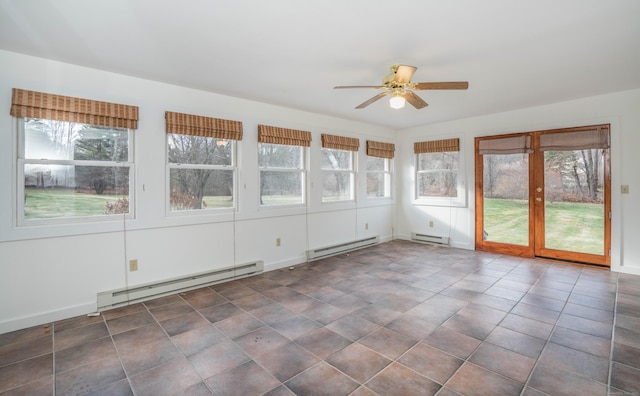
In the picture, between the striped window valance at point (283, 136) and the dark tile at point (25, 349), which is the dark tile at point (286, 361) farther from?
the striped window valance at point (283, 136)

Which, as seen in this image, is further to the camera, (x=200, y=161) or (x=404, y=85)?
(x=200, y=161)

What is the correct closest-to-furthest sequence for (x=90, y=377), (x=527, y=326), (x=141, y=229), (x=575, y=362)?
(x=90, y=377) → (x=575, y=362) → (x=527, y=326) → (x=141, y=229)

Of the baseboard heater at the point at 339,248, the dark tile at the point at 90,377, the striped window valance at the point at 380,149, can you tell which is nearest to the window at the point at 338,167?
the striped window valance at the point at 380,149

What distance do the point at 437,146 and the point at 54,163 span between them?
18.8ft

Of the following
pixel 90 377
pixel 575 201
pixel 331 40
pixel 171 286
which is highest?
pixel 331 40

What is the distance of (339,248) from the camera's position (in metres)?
5.36

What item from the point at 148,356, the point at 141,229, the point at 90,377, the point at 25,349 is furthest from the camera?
the point at 141,229

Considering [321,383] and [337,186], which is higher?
[337,186]

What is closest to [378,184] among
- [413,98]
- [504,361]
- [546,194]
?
[546,194]

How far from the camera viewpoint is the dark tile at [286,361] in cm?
207

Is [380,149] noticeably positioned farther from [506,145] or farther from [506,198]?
[506,198]

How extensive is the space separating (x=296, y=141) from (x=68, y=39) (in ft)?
9.26

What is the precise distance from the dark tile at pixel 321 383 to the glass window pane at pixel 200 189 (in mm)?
2508

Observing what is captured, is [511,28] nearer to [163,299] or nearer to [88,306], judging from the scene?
[163,299]
